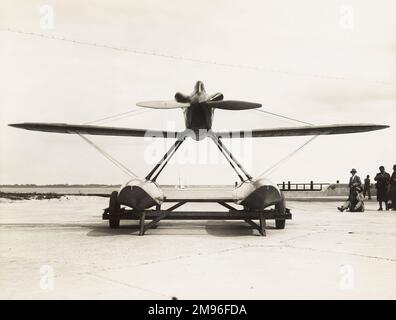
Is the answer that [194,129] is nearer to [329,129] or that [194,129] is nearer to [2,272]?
[329,129]

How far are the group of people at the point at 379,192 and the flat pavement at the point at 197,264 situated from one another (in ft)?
21.4

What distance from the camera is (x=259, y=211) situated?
29.8ft

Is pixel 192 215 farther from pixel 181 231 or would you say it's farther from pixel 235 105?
pixel 235 105

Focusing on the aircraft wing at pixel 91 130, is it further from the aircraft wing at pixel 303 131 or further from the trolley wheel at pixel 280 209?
the trolley wheel at pixel 280 209

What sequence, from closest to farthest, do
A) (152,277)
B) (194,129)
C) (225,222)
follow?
(152,277), (194,129), (225,222)

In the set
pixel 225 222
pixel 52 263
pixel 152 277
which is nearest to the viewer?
pixel 152 277

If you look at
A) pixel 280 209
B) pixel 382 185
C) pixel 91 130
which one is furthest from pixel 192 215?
pixel 382 185

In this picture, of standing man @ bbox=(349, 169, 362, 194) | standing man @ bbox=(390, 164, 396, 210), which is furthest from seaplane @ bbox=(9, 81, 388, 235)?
standing man @ bbox=(390, 164, 396, 210)

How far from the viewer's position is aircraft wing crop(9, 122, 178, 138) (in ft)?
33.6

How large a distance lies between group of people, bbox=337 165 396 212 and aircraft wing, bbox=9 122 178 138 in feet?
25.9

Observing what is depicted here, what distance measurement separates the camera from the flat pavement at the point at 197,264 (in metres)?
4.15

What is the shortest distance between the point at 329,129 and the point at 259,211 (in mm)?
3308
